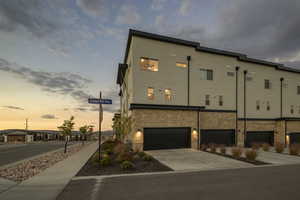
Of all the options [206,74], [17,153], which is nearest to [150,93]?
[206,74]

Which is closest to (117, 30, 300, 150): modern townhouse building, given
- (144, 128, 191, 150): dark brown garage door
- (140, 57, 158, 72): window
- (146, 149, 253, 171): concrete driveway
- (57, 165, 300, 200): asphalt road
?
(140, 57, 158, 72): window

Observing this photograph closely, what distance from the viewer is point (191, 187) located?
269 inches

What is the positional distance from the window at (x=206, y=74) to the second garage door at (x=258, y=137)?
9.66 metres

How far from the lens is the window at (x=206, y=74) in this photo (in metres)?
20.6

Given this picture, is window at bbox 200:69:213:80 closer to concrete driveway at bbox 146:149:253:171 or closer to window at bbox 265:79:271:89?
window at bbox 265:79:271:89

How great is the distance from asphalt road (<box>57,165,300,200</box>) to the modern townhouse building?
920 centimetres

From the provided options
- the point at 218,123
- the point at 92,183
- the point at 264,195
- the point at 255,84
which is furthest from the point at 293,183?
the point at 255,84

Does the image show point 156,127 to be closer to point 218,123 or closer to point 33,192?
point 218,123

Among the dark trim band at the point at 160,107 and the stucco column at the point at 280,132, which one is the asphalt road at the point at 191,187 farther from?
the stucco column at the point at 280,132

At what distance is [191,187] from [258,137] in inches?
832

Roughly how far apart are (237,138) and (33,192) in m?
22.0

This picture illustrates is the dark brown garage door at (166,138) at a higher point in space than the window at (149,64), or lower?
lower

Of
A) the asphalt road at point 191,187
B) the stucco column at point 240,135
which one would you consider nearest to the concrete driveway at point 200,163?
the asphalt road at point 191,187

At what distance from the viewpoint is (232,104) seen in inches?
861
